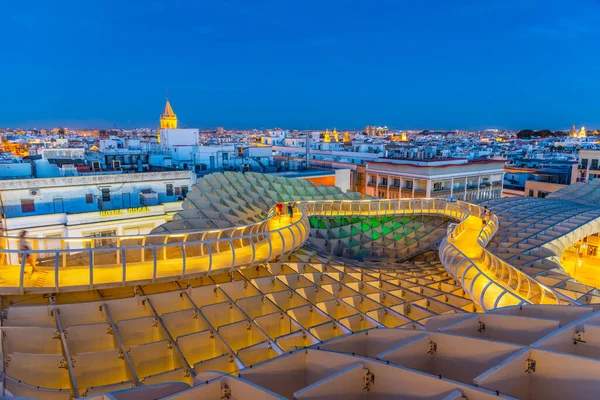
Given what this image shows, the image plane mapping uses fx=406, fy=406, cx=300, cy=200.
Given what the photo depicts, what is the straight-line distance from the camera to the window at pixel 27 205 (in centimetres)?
3403

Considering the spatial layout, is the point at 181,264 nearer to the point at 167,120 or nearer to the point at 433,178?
the point at 433,178

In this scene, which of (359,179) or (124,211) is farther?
(359,179)

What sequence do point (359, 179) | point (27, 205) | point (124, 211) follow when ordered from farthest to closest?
point (359, 179)
point (124, 211)
point (27, 205)

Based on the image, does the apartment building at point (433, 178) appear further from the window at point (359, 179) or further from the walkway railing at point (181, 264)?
the walkway railing at point (181, 264)

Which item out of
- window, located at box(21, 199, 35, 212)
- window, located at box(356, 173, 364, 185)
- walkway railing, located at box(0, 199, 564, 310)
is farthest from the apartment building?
window, located at box(21, 199, 35, 212)

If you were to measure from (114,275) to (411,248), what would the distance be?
20.9m

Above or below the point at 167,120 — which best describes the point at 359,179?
below

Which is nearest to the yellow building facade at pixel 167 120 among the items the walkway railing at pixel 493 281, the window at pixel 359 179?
the window at pixel 359 179

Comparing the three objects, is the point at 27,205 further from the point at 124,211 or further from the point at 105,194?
the point at 124,211

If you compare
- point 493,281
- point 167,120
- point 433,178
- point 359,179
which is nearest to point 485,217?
point 493,281

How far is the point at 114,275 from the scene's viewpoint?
1352 cm

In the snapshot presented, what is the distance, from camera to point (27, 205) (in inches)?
1350

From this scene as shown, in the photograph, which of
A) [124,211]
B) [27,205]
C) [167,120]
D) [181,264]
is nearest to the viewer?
[181,264]

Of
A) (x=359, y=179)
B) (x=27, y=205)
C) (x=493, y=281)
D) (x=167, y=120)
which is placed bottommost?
(x=359, y=179)
